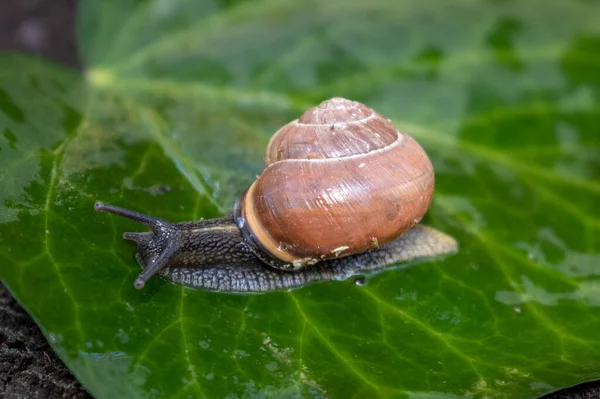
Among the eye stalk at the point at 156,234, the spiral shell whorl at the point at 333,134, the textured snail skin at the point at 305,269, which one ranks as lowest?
the textured snail skin at the point at 305,269

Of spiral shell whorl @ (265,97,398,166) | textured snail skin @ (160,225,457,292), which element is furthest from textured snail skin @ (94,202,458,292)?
spiral shell whorl @ (265,97,398,166)

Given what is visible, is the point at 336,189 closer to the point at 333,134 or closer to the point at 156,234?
the point at 333,134

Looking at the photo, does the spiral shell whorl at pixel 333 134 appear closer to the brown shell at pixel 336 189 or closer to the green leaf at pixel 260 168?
the brown shell at pixel 336 189

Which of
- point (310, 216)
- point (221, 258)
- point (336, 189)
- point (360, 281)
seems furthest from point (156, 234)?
point (360, 281)

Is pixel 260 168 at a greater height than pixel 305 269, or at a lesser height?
greater

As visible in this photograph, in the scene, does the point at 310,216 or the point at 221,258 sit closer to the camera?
the point at 310,216

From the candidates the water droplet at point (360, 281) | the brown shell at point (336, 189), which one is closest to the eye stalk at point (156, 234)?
the brown shell at point (336, 189)

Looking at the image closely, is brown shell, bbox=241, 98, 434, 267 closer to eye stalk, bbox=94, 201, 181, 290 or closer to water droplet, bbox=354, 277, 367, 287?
water droplet, bbox=354, 277, 367, 287
